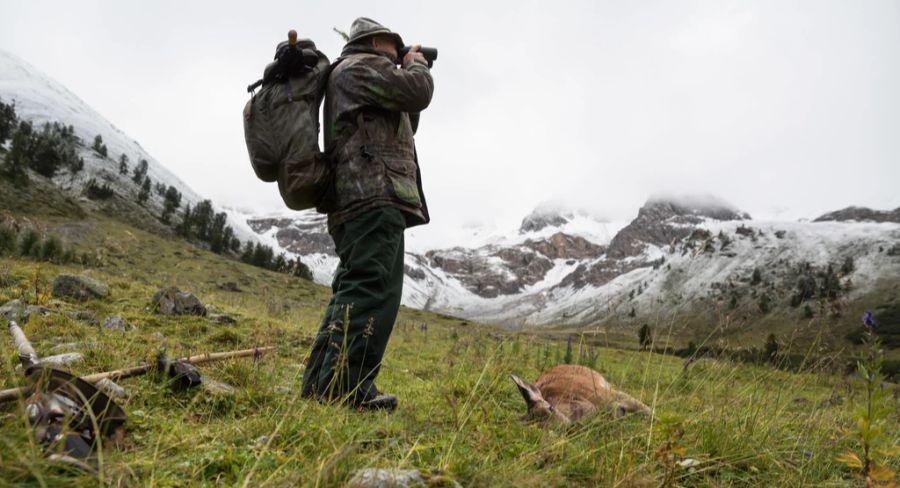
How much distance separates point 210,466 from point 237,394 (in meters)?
1.20

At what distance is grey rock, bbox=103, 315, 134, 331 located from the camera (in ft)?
21.1

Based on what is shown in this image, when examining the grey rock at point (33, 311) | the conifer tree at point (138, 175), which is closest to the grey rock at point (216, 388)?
the grey rock at point (33, 311)

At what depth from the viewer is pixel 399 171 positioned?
13.5 ft

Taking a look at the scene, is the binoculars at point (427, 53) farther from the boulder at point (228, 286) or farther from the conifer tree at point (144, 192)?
the conifer tree at point (144, 192)

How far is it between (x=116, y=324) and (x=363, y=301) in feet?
15.8

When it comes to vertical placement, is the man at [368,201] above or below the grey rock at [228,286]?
above

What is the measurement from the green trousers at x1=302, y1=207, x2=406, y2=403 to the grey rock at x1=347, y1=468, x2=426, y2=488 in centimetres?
176

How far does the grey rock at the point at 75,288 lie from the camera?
863cm

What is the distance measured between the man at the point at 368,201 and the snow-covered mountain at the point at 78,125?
10074 cm

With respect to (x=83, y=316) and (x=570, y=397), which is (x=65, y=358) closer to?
(x=83, y=316)

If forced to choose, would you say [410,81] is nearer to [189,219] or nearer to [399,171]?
[399,171]

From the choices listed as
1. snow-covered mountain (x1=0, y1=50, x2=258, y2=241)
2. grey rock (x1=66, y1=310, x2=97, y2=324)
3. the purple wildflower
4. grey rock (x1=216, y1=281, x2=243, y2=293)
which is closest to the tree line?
snow-covered mountain (x1=0, y1=50, x2=258, y2=241)

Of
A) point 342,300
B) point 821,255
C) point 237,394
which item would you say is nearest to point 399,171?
point 342,300

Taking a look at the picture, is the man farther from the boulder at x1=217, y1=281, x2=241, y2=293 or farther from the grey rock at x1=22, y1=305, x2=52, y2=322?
the boulder at x1=217, y1=281, x2=241, y2=293
